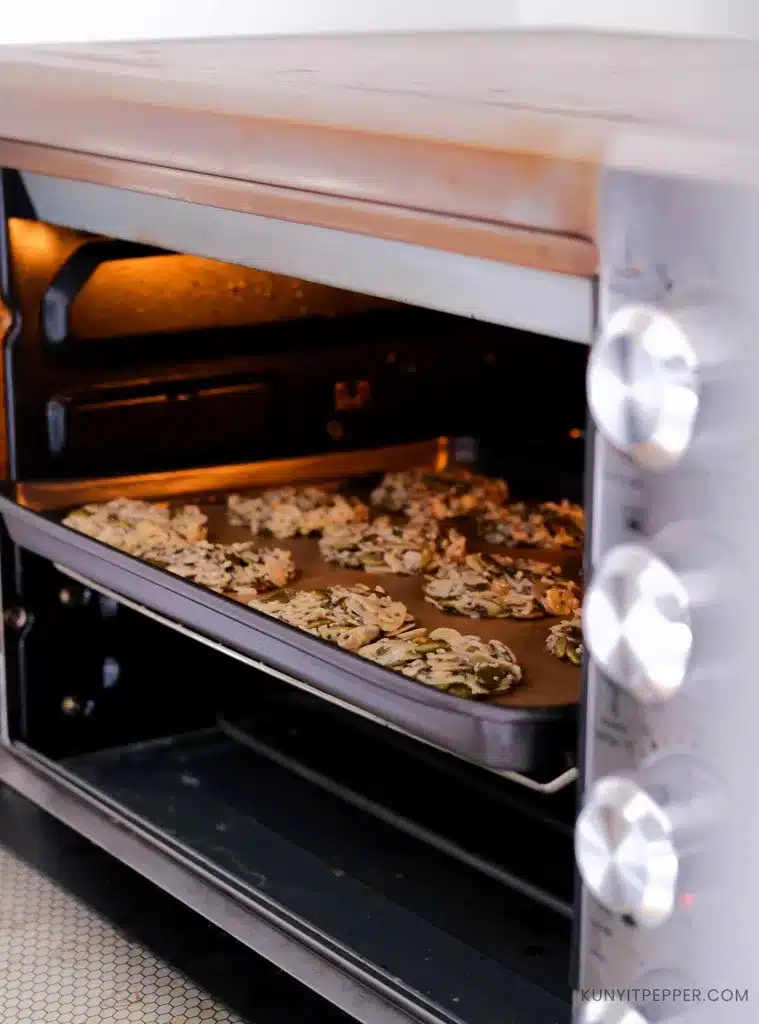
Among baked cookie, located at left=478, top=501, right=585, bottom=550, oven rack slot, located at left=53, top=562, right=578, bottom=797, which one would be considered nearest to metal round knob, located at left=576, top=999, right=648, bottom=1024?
oven rack slot, located at left=53, top=562, right=578, bottom=797

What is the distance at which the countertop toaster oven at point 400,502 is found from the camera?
63cm

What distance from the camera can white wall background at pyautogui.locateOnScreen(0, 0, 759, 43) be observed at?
168 centimetres

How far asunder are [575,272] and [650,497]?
0.11 metres

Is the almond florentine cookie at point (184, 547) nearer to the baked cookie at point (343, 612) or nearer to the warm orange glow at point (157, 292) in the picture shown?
the baked cookie at point (343, 612)

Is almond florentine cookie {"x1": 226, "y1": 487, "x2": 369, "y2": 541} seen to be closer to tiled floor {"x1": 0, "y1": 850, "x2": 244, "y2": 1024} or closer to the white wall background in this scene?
tiled floor {"x1": 0, "y1": 850, "x2": 244, "y2": 1024}

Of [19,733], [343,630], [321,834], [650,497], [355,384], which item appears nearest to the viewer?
[650,497]

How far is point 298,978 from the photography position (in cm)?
96

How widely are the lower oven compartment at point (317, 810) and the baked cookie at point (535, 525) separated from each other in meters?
0.23

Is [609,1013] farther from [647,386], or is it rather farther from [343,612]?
[343,612]

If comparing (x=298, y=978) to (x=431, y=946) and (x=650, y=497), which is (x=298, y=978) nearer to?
(x=431, y=946)

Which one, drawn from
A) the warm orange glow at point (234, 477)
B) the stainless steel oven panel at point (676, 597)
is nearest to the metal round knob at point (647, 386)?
the stainless steel oven panel at point (676, 597)

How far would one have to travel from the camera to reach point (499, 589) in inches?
49.6

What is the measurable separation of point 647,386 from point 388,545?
793 mm

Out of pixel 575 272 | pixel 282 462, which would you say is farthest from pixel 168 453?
pixel 575 272
